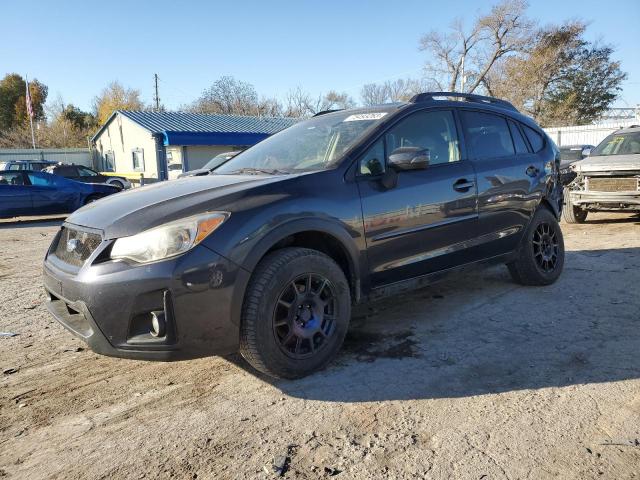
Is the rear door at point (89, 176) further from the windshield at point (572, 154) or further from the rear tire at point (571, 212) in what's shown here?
the rear tire at point (571, 212)

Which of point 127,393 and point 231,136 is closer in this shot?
point 127,393

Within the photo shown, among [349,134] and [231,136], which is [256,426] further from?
[231,136]

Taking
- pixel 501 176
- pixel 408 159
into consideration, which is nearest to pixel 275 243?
pixel 408 159

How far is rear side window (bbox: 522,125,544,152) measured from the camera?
16.7 feet

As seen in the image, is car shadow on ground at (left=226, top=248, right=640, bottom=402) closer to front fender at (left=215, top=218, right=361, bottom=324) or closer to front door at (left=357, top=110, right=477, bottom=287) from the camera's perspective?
front door at (left=357, top=110, right=477, bottom=287)

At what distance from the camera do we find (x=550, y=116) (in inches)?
1602

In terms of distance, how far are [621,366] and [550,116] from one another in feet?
140

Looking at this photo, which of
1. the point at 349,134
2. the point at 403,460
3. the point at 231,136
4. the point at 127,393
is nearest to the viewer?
the point at 403,460

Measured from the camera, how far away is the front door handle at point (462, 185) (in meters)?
3.97

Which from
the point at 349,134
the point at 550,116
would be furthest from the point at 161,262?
the point at 550,116

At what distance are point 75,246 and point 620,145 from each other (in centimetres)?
971

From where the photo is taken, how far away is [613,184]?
28.0ft

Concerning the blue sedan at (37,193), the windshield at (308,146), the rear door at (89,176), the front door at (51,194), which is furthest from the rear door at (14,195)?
the windshield at (308,146)

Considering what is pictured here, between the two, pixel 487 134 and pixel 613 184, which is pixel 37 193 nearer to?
pixel 487 134
